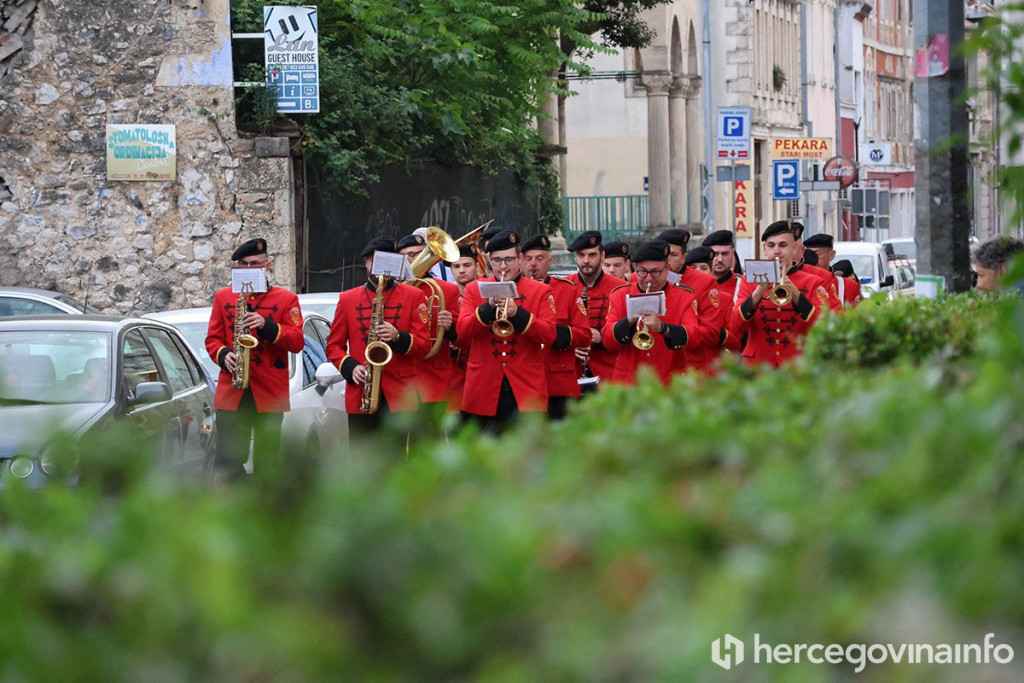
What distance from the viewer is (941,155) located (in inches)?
427

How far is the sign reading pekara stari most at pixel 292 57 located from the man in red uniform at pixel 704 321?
317 inches

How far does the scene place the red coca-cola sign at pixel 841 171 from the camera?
3781cm

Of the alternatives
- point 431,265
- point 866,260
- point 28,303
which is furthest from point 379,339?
point 866,260

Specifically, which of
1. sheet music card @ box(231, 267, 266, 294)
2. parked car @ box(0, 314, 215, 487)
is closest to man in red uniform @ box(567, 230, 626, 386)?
sheet music card @ box(231, 267, 266, 294)

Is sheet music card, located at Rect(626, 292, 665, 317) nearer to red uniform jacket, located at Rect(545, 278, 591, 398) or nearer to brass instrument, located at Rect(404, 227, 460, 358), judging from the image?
red uniform jacket, located at Rect(545, 278, 591, 398)

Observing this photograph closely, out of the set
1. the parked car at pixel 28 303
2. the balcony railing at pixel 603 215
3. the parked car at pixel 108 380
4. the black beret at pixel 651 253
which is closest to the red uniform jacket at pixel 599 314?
the black beret at pixel 651 253

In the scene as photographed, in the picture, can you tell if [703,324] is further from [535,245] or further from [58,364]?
[58,364]

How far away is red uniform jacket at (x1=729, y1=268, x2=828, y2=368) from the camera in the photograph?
453 inches

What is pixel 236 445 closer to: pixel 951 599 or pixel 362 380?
pixel 951 599

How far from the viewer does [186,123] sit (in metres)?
20.1

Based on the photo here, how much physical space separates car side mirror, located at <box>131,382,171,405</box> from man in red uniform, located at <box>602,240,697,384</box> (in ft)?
9.36

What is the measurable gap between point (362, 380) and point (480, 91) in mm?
12071

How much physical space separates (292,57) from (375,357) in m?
9.10

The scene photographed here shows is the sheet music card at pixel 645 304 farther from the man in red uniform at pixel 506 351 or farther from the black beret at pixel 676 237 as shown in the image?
the black beret at pixel 676 237
